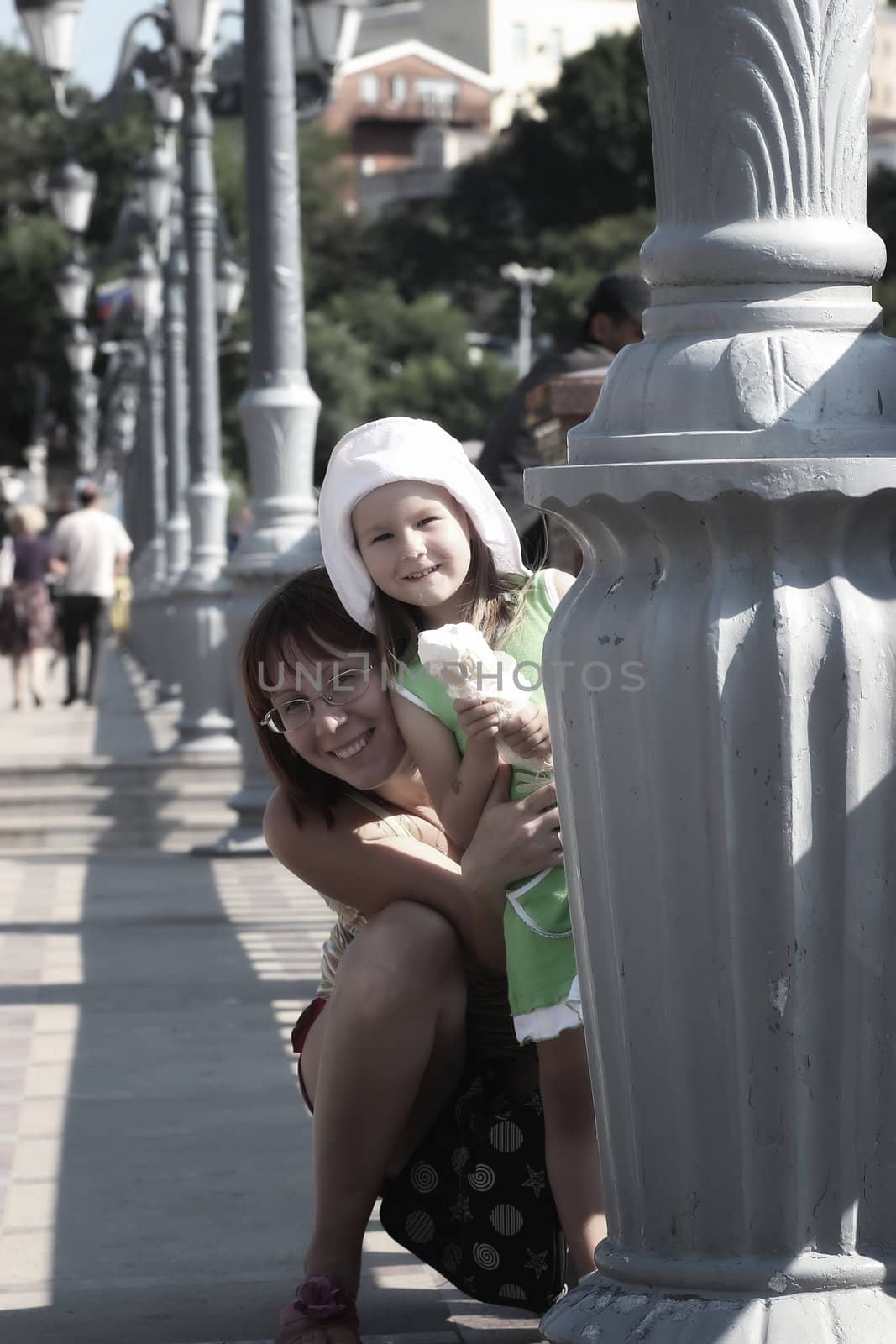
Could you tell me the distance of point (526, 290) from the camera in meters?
75.6

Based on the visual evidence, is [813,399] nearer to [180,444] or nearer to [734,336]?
[734,336]

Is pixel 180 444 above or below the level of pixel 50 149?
below

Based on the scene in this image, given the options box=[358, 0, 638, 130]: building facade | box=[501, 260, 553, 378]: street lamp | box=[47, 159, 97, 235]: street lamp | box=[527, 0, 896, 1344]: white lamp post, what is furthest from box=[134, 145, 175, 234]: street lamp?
box=[358, 0, 638, 130]: building facade

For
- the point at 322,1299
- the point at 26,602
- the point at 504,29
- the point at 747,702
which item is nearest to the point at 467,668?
the point at 747,702

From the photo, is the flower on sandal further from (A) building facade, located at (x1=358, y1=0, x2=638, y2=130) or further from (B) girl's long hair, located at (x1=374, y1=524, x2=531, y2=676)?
(A) building facade, located at (x1=358, y1=0, x2=638, y2=130)

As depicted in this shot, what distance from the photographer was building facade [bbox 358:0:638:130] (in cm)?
12231

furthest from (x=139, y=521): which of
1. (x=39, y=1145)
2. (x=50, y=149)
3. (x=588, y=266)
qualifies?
(x=588, y=266)

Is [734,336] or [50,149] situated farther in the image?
[50,149]

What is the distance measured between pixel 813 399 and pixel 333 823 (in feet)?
4.26

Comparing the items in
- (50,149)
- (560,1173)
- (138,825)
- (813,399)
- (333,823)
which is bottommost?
(138,825)

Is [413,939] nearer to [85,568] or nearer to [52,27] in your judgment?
[52,27]

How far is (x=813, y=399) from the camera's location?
2.32 meters

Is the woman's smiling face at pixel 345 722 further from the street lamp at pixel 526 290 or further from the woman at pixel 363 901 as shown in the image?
the street lamp at pixel 526 290

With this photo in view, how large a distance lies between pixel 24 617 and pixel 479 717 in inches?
700
